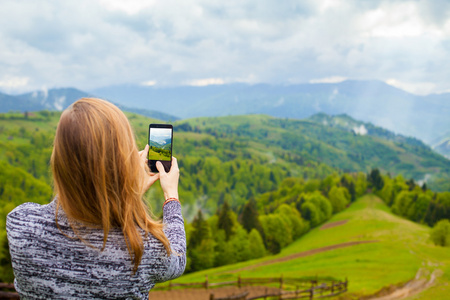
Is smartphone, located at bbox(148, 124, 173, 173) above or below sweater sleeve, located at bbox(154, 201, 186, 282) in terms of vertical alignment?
above

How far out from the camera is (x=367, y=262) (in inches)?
1503

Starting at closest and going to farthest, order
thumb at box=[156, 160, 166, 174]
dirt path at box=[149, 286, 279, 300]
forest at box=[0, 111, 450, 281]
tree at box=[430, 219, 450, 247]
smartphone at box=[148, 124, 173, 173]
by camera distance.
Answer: thumb at box=[156, 160, 166, 174] < smartphone at box=[148, 124, 173, 173] < dirt path at box=[149, 286, 279, 300] < tree at box=[430, 219, 450, 247] < forest at box=[0, 111, 450, 281]

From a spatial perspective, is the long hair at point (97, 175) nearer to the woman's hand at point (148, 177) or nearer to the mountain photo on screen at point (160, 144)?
the woman's hand at point (148, 177)

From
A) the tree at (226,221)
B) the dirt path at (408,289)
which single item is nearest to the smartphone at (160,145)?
the dirt path at (408,289)

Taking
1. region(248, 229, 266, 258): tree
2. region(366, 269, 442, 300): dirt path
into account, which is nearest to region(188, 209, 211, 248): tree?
region(248, 229, 266, 258): tree

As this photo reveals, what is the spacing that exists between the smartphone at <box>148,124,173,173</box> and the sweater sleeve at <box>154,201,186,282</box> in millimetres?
499

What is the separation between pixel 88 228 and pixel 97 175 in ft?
1.14

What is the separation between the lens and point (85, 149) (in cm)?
198

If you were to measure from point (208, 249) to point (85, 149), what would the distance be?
166 ft

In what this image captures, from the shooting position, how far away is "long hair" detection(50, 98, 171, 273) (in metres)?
1.96

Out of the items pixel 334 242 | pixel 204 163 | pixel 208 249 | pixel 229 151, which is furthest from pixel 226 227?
pixel 229 151

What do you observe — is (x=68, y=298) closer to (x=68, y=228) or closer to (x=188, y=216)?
(x=68, y=228)

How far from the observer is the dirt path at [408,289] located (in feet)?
77.1

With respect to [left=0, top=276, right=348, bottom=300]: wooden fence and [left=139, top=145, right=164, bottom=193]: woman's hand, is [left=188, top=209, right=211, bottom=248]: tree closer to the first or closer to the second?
[left=0, top=276, right=348, bottom=300]: wooden fence
